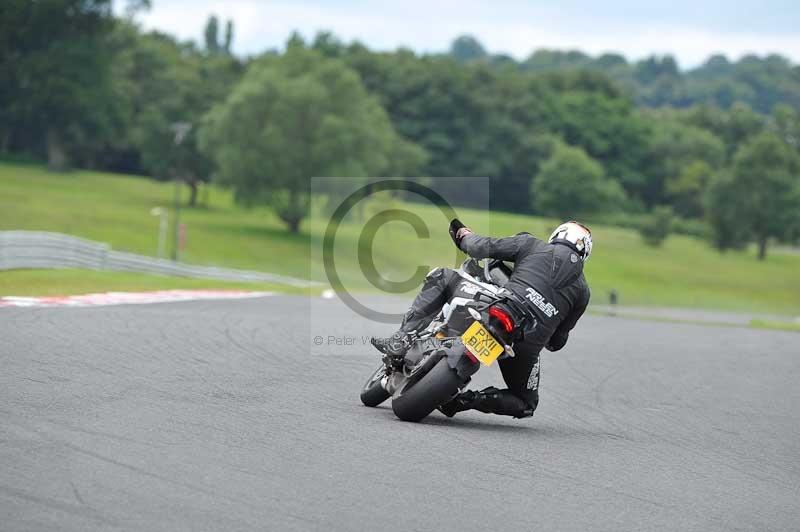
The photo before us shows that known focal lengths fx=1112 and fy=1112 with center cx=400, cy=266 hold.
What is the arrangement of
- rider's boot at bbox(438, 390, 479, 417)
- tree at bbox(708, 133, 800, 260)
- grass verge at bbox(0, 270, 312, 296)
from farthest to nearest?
tree at bbox(708, 133, 800, 260) < grass verge at bbox(0, 270, 312, 296) < rider's boot at bbox(438, 390, 479, 417)

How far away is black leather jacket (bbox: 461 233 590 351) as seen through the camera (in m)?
7.93

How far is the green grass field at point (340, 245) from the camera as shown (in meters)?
52.7

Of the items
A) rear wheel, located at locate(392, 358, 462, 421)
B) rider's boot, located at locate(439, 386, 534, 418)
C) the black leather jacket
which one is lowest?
rider's boot, located at locate(439, 386, 534, 418)

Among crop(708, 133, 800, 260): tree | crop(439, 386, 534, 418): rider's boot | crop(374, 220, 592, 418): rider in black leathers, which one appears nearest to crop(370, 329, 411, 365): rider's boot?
crop(374, 220, 592, 418): rider in black leathers

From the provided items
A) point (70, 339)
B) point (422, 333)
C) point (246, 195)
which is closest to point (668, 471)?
point (422, 333)

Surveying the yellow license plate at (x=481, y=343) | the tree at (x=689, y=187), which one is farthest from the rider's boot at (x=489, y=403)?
the tree at (x=689, y=187)

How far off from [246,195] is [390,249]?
24.2m

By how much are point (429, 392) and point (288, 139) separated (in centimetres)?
5677

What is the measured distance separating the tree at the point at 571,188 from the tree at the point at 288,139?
1446 inches

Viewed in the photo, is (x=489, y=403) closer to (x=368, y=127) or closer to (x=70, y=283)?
(x=70, y=283)
